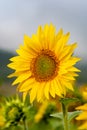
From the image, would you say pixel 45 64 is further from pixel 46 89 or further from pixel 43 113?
pixel 43 113

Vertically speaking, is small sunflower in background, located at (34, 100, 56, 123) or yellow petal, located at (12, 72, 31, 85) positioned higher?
small sunflower in background, located at (34, 100, 56, 123)

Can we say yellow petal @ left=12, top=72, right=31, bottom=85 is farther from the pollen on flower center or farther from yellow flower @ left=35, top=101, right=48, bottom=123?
yellow flower @ left=35, top=101, right=48, bottom=123

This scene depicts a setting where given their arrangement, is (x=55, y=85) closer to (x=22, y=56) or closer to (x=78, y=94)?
(x=22, y=56)

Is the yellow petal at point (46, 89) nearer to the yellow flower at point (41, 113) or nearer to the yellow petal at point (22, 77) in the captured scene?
the yellow petal at point (22, 77)

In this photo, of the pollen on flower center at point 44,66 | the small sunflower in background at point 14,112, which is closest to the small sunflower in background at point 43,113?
the small sunflower in background at point 14,112

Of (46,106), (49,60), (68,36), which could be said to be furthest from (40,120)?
(68,36)

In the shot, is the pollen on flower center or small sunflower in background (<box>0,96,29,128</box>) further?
small sunflower in background (<box>0,96,29,128</box>)

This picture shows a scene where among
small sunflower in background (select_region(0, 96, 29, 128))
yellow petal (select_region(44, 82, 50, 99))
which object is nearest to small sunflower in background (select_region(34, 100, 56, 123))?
small sunflower in background (select_region(0, 96, 29, 128))
